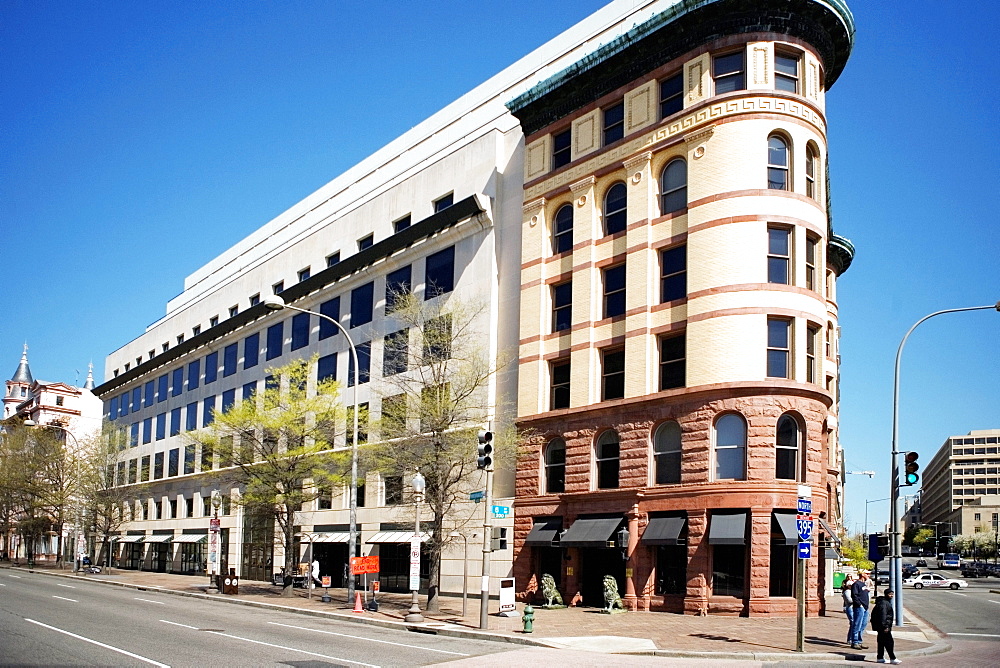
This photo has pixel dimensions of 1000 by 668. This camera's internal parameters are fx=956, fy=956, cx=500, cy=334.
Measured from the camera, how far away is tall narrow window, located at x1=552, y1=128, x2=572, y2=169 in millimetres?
41844

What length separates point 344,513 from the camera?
52219 mm

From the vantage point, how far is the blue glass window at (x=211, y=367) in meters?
70.4

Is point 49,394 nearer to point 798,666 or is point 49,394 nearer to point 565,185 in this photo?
point 565,185

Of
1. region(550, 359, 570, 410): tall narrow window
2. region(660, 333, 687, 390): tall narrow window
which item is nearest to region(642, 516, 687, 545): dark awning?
region(660, 333, 687, 390): tall narrow window

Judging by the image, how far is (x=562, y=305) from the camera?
134 feet

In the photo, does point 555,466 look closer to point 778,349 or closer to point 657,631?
point 778,349

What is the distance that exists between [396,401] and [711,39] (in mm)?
18344

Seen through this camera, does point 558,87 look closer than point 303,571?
Yes

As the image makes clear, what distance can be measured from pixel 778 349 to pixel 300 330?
34.0m

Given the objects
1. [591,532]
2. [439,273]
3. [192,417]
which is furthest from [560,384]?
[192,417]

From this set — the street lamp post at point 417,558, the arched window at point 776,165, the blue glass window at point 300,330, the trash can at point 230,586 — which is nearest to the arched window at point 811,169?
the arched window at point 776,165

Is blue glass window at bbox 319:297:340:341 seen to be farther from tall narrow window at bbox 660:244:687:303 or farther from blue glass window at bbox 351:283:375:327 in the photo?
tall narrow window at bbox 660:244:687:303

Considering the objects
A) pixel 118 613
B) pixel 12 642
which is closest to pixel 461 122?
pixel 118 613

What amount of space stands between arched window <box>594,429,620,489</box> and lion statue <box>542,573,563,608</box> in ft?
13.3
